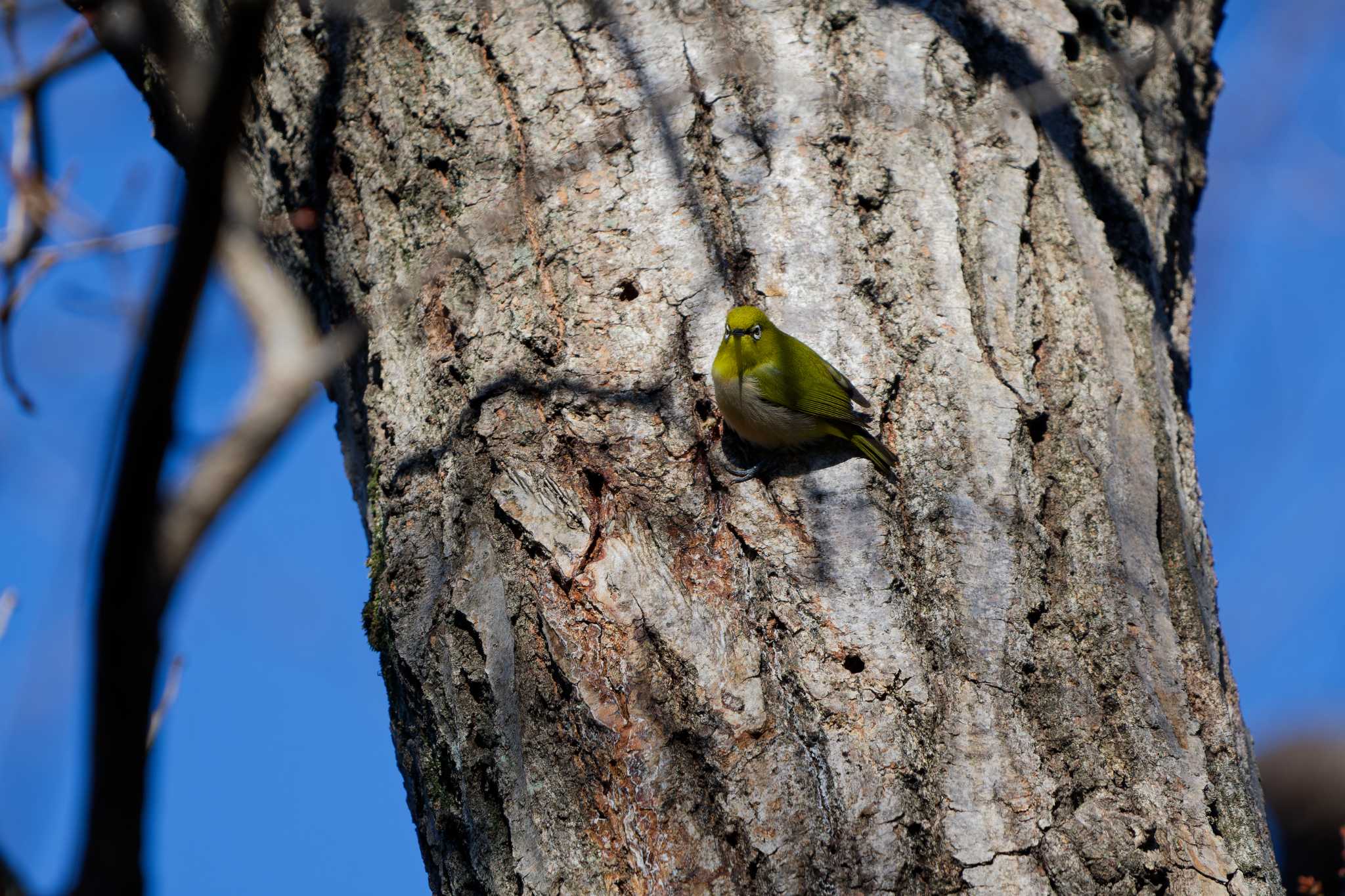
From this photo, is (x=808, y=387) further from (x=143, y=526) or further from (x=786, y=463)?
(x=143, y=526)

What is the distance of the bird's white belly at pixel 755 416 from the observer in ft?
7.93

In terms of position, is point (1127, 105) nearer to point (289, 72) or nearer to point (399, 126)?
point (399, 126)

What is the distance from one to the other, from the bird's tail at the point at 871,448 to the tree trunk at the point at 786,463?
4cm

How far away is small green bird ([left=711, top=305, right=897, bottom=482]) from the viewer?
241 centimetres

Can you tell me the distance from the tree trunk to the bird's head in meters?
0.05

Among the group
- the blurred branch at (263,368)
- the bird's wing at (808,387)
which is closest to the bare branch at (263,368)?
the blurred branch at (263,368)

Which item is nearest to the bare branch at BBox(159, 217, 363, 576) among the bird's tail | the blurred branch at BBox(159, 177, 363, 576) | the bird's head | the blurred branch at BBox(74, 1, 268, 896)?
the blurred branch at BBox(159, 177, 363, 576)

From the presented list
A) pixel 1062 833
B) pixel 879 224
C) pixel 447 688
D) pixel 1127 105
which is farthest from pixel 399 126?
pixel 1062 833

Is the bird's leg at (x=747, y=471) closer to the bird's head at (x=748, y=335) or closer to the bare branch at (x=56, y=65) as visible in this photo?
the bird's head at (x=748, y=335)

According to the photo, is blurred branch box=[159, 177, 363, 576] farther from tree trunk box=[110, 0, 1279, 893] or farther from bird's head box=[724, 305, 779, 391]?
bird's head box=[724, 305, 779, 391]

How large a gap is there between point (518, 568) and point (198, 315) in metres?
1.13

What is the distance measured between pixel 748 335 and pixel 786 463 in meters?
0.32

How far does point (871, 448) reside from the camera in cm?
233

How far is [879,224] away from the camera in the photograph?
252 centimetres
